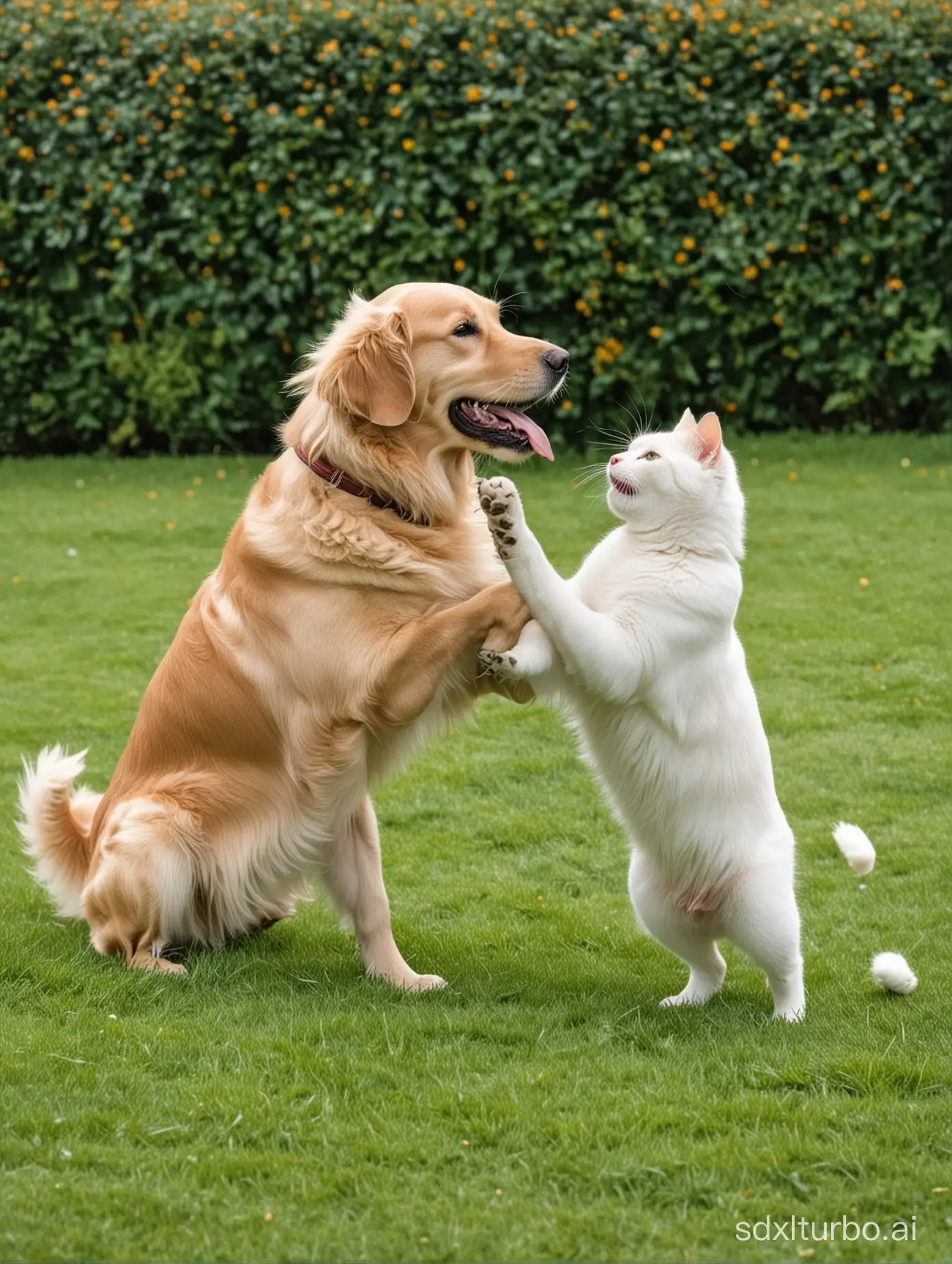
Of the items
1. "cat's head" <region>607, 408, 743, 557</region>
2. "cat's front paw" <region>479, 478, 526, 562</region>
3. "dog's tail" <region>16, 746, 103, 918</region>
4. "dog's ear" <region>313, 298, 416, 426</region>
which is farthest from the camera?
"dog's tail" <region>16, 746, 103, 918</region>

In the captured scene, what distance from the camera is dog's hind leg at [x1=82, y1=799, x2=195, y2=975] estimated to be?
4566mm

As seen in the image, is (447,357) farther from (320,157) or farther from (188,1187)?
(320,157)

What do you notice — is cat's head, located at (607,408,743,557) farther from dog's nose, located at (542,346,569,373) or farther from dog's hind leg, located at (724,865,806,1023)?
dog's hind leg, located at (724,865,806,1023)

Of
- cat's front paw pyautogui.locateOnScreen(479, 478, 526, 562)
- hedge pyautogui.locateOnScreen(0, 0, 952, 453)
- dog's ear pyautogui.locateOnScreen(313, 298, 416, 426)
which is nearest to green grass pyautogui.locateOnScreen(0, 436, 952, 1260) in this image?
cat's front paw pyautogui.locateOnScreen(479, 478, 526, 562)

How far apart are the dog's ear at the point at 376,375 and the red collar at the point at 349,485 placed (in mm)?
179

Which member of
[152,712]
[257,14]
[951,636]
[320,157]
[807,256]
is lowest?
[951,636]

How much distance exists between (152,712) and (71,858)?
0.68 m

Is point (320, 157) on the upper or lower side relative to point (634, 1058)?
upper

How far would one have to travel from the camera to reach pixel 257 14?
12.1 meters

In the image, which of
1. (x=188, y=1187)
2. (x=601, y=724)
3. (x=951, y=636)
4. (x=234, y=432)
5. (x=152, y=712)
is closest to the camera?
(x=188, y=1187)

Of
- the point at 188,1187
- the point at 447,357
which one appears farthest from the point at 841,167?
the point at 188,1187

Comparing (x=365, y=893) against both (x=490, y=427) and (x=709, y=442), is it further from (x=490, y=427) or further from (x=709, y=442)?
(x=709, y=442)

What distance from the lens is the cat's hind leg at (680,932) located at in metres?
4.30

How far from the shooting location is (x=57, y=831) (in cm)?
503
